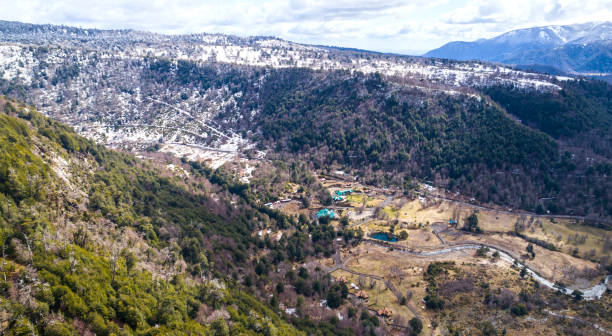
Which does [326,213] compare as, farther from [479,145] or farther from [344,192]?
[479,145]

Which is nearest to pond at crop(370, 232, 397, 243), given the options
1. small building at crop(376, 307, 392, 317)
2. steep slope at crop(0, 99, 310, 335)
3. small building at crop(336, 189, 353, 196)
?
small building at crop(336, 189, 353, 196)

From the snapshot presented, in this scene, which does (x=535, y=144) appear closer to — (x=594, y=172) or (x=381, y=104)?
(x=594, y=172)

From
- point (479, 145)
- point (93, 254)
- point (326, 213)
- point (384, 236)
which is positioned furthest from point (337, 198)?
point (93, 254)

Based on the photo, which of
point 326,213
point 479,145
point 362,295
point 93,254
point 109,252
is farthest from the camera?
point 479,145

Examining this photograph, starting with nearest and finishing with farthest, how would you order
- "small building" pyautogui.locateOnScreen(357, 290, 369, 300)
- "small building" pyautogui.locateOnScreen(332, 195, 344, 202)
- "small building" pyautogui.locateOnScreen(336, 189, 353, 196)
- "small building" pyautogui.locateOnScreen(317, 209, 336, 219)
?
"small building" pyautogui.locateOnScreen(357, 290, 369, 300) < "small building" pyautogui.locateOnScreen(317, 209, 336, 219) < "small building" pyautogui.locateOnScreen(332, 195, 344, 202) < "small building" pyautogui.locateOnScreen(336, 189, 353, 196)

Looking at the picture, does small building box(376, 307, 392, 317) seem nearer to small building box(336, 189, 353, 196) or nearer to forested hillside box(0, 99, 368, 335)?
forested hillside box(0, 99, 368, 335)

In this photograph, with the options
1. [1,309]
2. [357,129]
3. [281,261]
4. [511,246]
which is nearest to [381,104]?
[357,129]
